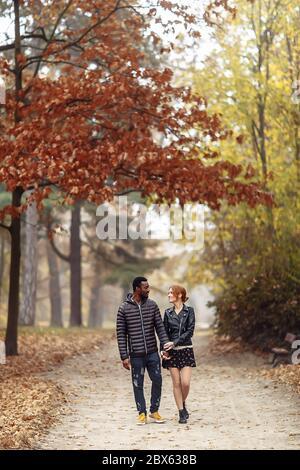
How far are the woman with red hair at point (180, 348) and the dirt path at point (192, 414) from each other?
47 cm

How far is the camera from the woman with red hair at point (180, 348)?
10.2m

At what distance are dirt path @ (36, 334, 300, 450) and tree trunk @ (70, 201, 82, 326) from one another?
51.4 feet

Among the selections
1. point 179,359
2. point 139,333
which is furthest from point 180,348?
point 139,333

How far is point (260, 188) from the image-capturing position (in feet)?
57.0

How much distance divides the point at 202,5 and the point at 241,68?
3947 millimetres

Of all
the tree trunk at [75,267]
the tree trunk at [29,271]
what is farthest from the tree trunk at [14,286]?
the tree trunk at [75,267]

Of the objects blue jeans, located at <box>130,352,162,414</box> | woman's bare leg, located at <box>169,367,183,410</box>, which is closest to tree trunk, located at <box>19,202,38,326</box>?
blue jeans, located at <box>130,352,162,414</box>

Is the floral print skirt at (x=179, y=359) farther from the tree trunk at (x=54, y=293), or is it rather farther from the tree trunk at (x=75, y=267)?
the tree trunk at (x=54, y=293)

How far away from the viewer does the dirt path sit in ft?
29.6

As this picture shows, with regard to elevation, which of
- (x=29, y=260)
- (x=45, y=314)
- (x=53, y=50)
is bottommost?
(x=45, y=314)

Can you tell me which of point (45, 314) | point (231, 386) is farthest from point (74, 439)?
point (45, 314)

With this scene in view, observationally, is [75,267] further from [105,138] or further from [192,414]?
[192,414]

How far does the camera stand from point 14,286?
56.5ft

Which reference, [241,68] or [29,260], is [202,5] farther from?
[29,260]
